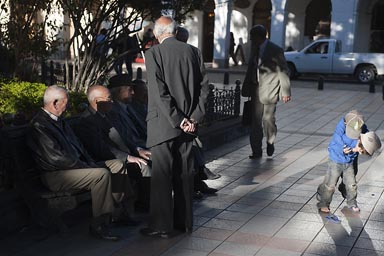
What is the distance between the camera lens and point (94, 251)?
4.84 m

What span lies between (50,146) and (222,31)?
2382 cm

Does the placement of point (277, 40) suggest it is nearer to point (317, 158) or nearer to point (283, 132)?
point (283, 132)

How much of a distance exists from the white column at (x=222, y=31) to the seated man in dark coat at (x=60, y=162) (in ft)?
75.2

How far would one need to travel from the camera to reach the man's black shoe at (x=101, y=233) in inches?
200

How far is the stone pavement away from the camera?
16.3 ft

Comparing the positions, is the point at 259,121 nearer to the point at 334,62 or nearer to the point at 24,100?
the point at 24,100

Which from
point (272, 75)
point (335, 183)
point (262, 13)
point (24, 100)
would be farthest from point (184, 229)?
point (262, 13)

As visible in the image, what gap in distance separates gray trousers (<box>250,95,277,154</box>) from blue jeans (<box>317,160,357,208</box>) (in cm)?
251

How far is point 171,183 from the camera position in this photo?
5.20m

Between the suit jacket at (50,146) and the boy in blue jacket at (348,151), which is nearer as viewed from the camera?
the suit jacket at (50,146)

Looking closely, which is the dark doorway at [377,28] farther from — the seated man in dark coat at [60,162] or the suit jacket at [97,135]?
the seated man in dark coat at [60,162]

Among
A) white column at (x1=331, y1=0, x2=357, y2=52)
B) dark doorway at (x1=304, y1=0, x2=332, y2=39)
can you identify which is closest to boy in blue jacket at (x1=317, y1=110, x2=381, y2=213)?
white column at (x1=331, y1=0, x2=357, y2=52)

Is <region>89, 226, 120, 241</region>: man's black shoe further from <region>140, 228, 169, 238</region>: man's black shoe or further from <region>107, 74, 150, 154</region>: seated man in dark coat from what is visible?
<region>107, 74, 150, 154</region>: seated man in dark coat

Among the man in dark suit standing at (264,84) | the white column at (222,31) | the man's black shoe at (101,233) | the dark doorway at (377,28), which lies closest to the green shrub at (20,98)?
the man's black shoe at (101,233)
